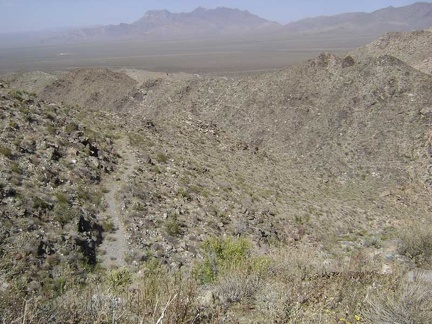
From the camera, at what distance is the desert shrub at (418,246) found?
34.2 feet

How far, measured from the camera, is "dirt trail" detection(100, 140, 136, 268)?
1117 centimetres

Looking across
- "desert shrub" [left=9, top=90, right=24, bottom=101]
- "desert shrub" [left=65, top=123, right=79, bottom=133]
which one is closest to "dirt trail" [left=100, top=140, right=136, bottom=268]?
"desert shrub" [left=65, top=123, right=79, bottom=133]

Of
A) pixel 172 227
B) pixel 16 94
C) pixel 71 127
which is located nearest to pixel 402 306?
pixel 172 227

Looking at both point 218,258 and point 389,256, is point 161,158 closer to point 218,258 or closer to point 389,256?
point 218,258

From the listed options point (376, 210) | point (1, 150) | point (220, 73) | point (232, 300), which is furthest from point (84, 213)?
point (220, 73)

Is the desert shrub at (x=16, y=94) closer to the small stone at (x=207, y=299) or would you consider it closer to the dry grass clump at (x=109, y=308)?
the dry grass clump at (x=109, y=308)

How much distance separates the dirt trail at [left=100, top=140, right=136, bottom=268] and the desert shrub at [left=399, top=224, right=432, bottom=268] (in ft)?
24.6

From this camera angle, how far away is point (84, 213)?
1247cm

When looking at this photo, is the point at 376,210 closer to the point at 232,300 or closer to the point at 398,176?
the point at 398,176

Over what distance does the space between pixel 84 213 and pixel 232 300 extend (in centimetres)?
776

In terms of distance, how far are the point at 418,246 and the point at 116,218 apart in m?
8.70

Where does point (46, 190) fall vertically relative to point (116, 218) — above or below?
above

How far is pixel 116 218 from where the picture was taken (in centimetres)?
1306

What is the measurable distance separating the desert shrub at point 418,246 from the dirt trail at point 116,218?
7486mm
